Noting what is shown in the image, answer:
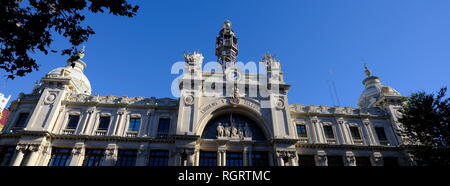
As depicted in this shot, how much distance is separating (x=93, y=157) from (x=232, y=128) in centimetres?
1361

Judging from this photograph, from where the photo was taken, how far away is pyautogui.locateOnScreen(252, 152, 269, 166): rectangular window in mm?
22922

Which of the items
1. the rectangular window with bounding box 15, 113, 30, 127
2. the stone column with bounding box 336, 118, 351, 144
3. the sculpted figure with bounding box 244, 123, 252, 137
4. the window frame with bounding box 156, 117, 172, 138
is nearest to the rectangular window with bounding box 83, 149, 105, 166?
the window frame with bounding box 156, 117, 172, 138

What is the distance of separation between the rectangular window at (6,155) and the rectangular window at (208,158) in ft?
56.5

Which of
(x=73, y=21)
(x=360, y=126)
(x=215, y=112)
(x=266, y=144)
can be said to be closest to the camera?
(x=73, y=21)

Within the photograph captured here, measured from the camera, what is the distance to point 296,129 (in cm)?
2620

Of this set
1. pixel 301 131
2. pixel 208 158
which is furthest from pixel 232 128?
pixel 301 131

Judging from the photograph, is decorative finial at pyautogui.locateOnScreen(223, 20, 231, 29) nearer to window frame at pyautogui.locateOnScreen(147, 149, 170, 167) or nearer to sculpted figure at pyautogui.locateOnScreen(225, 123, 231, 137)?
sculpted figure at pyautogui.locateOnScreen(225, 123, 231, 137)

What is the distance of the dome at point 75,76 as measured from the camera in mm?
27812

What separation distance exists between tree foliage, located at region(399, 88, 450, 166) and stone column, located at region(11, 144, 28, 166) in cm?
3389

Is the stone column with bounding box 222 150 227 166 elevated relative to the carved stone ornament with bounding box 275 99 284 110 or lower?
lower

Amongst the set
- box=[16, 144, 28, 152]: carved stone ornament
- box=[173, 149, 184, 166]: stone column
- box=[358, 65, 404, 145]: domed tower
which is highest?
box=[358, 65, 404, 145]: domed tower
